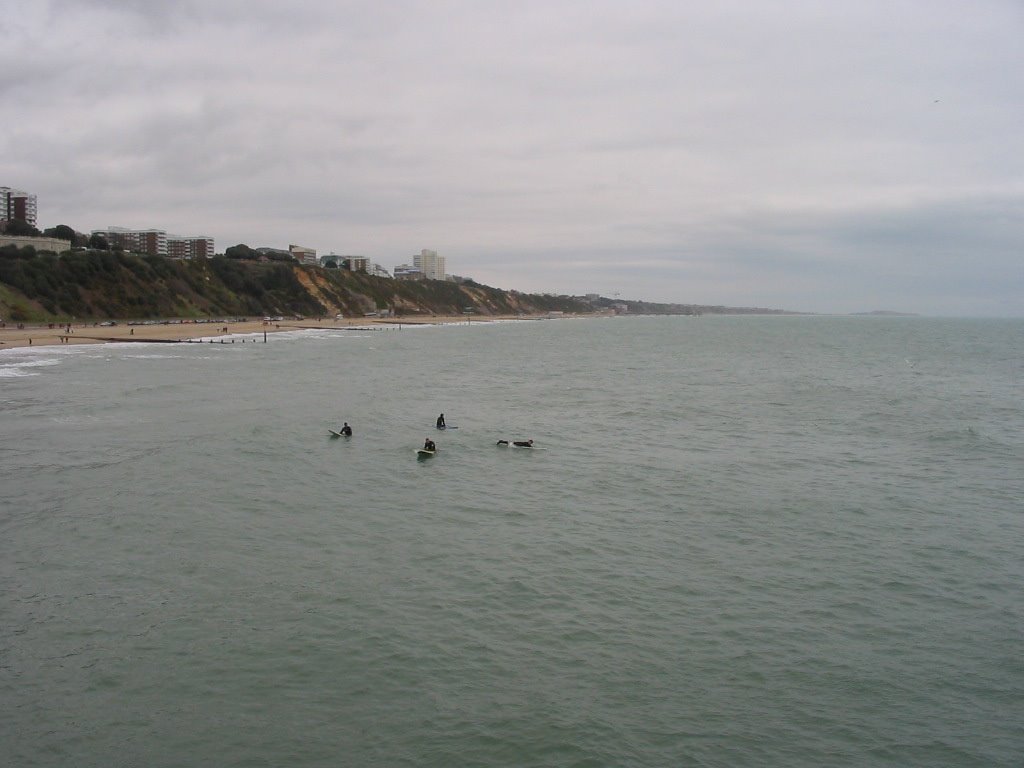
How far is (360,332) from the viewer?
124188mm

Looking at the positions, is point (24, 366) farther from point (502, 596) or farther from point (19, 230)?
point (19, 230)

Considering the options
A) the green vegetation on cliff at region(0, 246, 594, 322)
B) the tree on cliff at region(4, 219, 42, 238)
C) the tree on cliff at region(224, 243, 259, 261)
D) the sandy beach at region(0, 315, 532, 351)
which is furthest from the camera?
the tree on cliff at region(224, 243, 259, 261)

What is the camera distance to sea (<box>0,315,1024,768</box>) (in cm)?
1018

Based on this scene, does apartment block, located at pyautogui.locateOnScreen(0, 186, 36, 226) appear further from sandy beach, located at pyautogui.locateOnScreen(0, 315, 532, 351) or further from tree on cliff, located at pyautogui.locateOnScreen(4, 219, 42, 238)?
sandy beach, located at pyautogui.locateOnScreen(0, 315, 532, 351)

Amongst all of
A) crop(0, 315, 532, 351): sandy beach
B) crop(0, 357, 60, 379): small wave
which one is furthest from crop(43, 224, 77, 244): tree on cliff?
crop(0, 357, 60, 379): small wave

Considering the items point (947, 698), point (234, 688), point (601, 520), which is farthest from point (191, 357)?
point (947, 698)

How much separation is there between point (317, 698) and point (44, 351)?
217 ft

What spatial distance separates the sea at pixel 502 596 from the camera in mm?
10180

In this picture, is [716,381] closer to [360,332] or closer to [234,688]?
[234,688]

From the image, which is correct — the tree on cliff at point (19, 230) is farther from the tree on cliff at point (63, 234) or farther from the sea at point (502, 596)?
the sea at point (502, 596)

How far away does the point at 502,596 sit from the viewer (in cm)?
1459

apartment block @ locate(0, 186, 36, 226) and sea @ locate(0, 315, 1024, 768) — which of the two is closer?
sea @ locate(0, 315, 1024, 768)

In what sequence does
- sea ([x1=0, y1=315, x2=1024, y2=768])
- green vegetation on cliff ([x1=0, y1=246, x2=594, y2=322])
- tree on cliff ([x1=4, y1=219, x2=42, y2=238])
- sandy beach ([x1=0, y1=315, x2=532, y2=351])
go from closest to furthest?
sea ([x1=0, y1=315, x2=1024, y2=768])
sandy beach ([x1=0, y1=315, x2=532, y2=351])
green vegetation on cliff ([x1=0, y1=246, x2=594, y2=322])
tree on cliff ([x1=4, y1=219, x2=42, y2=238])

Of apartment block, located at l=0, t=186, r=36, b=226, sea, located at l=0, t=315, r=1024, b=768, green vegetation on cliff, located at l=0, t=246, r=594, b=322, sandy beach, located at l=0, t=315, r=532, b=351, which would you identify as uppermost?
apartment block, located at l=0, t=186, r=36, b=226
